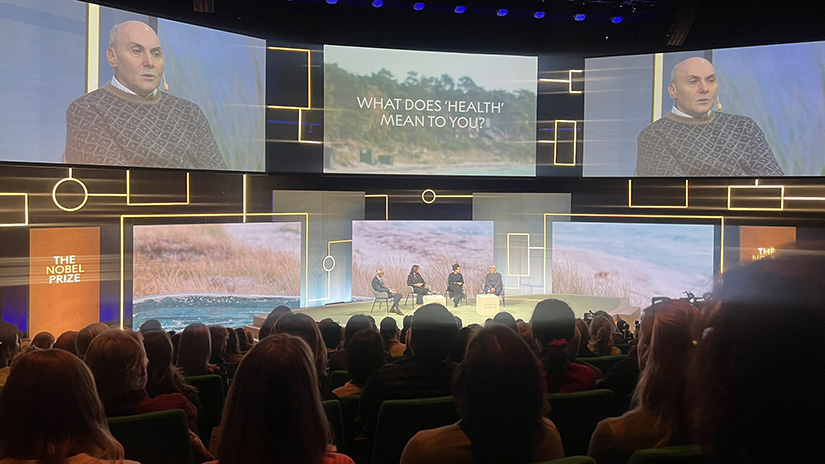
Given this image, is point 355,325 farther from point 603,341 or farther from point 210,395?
point 603,341

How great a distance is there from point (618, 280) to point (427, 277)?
3.08 metres

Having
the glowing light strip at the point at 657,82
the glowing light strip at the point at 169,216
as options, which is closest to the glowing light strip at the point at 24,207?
the glowing light strip at the point at 169,216

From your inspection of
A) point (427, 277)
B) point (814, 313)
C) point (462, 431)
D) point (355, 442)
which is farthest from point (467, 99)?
point (814, 313)

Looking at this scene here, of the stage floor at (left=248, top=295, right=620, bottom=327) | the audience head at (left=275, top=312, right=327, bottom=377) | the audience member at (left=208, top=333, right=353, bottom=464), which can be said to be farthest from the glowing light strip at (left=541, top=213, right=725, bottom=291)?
the audience member at (left=208, top=333, right=353, bottom=464)

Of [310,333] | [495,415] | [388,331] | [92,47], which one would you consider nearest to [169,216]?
[92,47]

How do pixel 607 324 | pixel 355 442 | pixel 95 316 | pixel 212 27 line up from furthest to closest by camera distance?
pixel 212 27
pixel 95 316
pixel 607 324
pixel 355 442

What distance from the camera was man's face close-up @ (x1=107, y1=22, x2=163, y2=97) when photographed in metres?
7.07

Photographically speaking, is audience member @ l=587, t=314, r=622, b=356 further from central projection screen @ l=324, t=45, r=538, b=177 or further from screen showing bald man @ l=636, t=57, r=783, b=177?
central projection screen @ l=324, t=45, r=538, b=177

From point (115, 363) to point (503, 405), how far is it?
1488 mm

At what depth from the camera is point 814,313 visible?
524 millimetres

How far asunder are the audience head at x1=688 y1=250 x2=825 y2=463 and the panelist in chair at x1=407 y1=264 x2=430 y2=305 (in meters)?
9.49

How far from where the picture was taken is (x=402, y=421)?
90.1 inches

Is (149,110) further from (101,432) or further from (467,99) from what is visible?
(101,432)

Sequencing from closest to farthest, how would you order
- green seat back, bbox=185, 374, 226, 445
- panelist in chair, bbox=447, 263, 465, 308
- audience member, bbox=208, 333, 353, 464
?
1. audience member, bbox=208, 333, 353, 464
2. green seat back, bbox=185, 374, 226, 445
3. panelist in chair, bbox=447, 263, 465, 308
